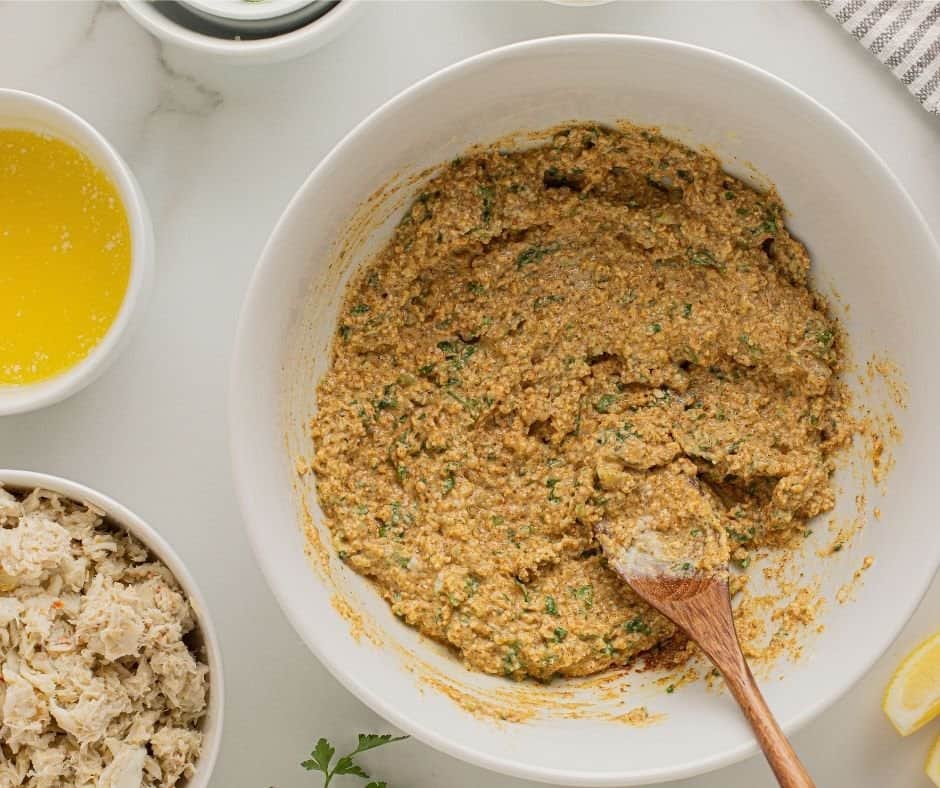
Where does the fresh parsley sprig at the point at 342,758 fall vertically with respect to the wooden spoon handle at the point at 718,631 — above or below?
below

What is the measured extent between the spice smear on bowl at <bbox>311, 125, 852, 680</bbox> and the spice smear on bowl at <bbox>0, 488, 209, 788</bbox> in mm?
400

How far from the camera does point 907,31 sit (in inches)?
89.7

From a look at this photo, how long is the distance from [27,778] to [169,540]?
0.53 m

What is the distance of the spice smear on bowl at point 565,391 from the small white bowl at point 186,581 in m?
0.30

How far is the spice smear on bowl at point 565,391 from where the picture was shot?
2098mm

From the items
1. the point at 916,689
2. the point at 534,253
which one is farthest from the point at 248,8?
the point at 916,689

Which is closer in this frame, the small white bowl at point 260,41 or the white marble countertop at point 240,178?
the small white bowl at point 260,41

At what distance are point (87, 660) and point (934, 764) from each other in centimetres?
175

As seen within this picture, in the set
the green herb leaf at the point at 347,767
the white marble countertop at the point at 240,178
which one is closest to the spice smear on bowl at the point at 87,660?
the white marble countertop at the point at 240,178

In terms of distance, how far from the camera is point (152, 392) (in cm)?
233

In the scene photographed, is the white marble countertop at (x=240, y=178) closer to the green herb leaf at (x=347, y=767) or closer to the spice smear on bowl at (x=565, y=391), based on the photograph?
the green herb leaf at (x=347, y=767)

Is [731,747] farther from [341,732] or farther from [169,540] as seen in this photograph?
[169,540]

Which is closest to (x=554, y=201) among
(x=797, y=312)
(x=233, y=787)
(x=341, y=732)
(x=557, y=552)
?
(x=797, y=312)

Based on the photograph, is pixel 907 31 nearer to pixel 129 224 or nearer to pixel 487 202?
pixel 487 202
